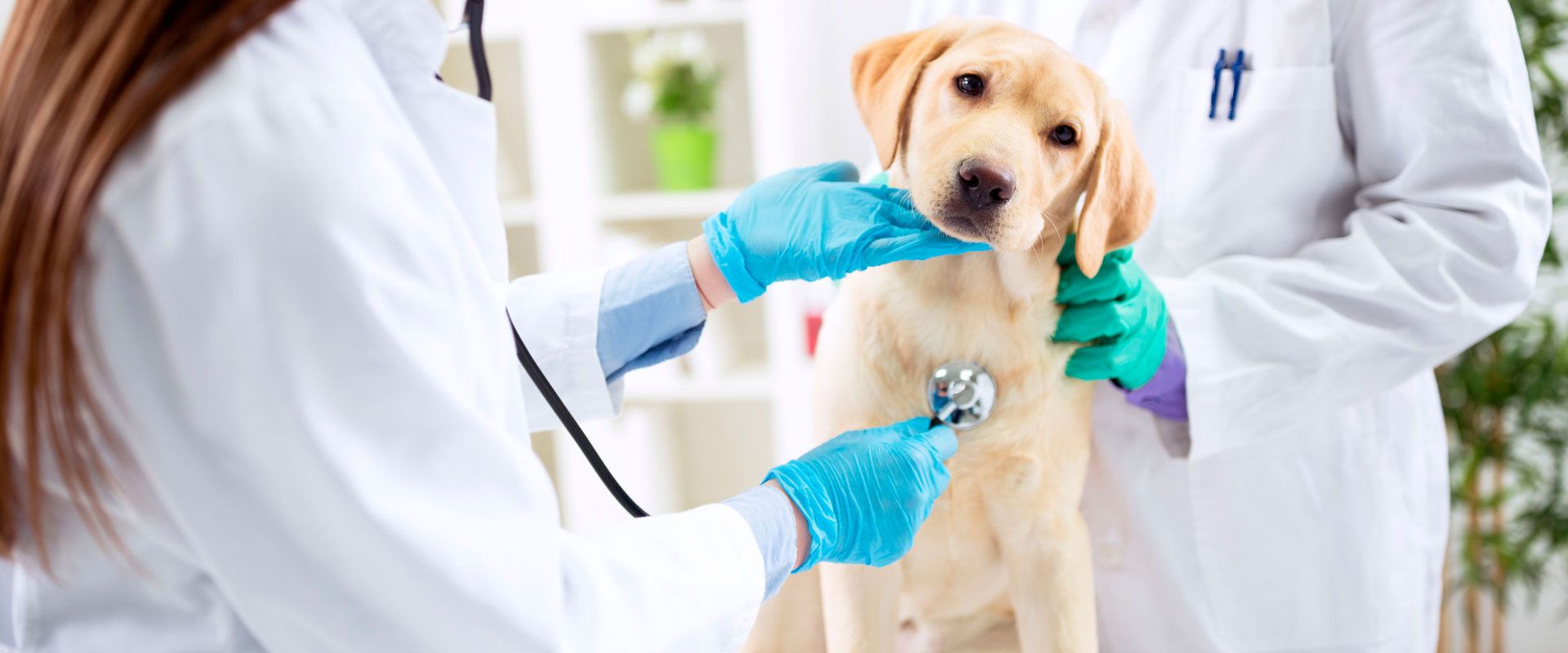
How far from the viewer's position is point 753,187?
3.51ft

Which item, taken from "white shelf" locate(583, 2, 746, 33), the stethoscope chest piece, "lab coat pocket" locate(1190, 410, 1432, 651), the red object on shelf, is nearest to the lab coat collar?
the stethoscope chest piece

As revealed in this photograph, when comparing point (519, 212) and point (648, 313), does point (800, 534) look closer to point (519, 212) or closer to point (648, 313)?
point (648, 313)

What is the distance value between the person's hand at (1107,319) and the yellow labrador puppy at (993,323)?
0.02 meters

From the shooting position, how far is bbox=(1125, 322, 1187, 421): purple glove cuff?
1024 mm

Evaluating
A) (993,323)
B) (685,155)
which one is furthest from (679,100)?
(993,323)

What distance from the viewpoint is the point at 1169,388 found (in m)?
1.03

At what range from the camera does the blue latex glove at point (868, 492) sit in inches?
33.8

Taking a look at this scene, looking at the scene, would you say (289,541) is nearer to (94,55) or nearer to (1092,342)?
(94,55)

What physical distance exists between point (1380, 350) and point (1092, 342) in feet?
1.02

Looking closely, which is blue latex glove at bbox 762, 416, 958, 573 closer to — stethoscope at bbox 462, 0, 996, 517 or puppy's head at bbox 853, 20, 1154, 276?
stethoscope at bbox 462, 0, 996, 517

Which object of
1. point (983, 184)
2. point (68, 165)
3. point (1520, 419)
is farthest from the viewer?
point (1520, 419)

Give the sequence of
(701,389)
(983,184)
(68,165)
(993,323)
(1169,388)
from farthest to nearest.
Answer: (701,389) < (1169,388) < (993,323) < (983,184) < (68,165)

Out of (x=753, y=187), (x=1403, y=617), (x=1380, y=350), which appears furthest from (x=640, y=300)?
(x=1403, y=617)

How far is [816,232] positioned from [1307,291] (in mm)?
524
